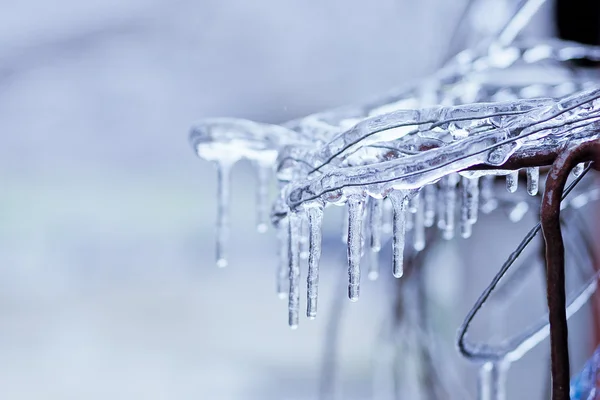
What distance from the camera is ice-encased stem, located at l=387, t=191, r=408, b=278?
326 mm

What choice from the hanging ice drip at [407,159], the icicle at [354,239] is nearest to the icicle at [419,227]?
the hanging ice drip at [407,159]

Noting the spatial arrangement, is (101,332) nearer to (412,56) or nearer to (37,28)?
(37,28)

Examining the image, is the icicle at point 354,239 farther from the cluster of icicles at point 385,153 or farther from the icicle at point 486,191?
the icicle at point 486,191

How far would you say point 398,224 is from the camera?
0.34 metres

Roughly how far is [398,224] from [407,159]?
2.3 inches

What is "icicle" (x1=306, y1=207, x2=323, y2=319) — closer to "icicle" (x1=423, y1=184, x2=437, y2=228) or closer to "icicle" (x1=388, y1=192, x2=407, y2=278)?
"icicle" (x1=388, y1=192, x2=407, y2=278)

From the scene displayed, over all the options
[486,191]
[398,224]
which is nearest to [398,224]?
[398,224]

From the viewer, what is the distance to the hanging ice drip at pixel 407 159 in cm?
29

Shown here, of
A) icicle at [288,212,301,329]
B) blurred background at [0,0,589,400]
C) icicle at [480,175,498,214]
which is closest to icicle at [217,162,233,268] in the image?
icicle at [288,212,301,329]

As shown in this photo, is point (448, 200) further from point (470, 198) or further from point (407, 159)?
point (407, 159)

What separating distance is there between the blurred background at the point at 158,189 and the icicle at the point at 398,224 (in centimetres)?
100

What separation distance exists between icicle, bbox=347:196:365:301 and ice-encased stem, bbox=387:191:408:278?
19 mm

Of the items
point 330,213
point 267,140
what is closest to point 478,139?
point 267,140

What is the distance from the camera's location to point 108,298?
1505mm
